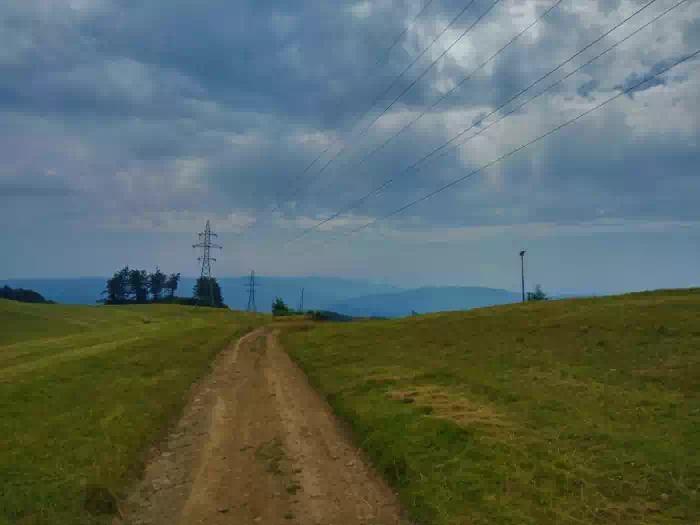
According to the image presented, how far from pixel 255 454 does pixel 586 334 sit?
20.9m

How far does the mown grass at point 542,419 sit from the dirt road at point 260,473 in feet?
2.86

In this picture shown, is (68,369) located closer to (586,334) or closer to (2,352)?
(2,352)

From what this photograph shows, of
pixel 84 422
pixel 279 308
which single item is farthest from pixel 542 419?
pixel 279 308

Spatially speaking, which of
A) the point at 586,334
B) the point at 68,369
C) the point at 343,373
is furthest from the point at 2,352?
the point at 586,334

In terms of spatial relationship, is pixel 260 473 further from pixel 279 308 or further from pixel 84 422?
pixel 279 308

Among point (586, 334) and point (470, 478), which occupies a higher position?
point (586, 334)

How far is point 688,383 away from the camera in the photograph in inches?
718

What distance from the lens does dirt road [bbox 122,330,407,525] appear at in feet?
36.1

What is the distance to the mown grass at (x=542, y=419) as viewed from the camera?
35.1 feet

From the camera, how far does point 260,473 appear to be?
1340 cm

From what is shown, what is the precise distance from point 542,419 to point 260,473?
27.5ft

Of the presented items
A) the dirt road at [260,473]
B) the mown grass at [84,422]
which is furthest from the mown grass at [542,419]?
the mown grass at [84,422]

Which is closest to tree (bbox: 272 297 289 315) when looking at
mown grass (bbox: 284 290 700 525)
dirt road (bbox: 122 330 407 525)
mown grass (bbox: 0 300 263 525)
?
mown grass (bbox: 0 300 263 525)

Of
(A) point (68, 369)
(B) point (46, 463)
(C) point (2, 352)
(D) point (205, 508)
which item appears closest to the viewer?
(D) point (205, 508)
